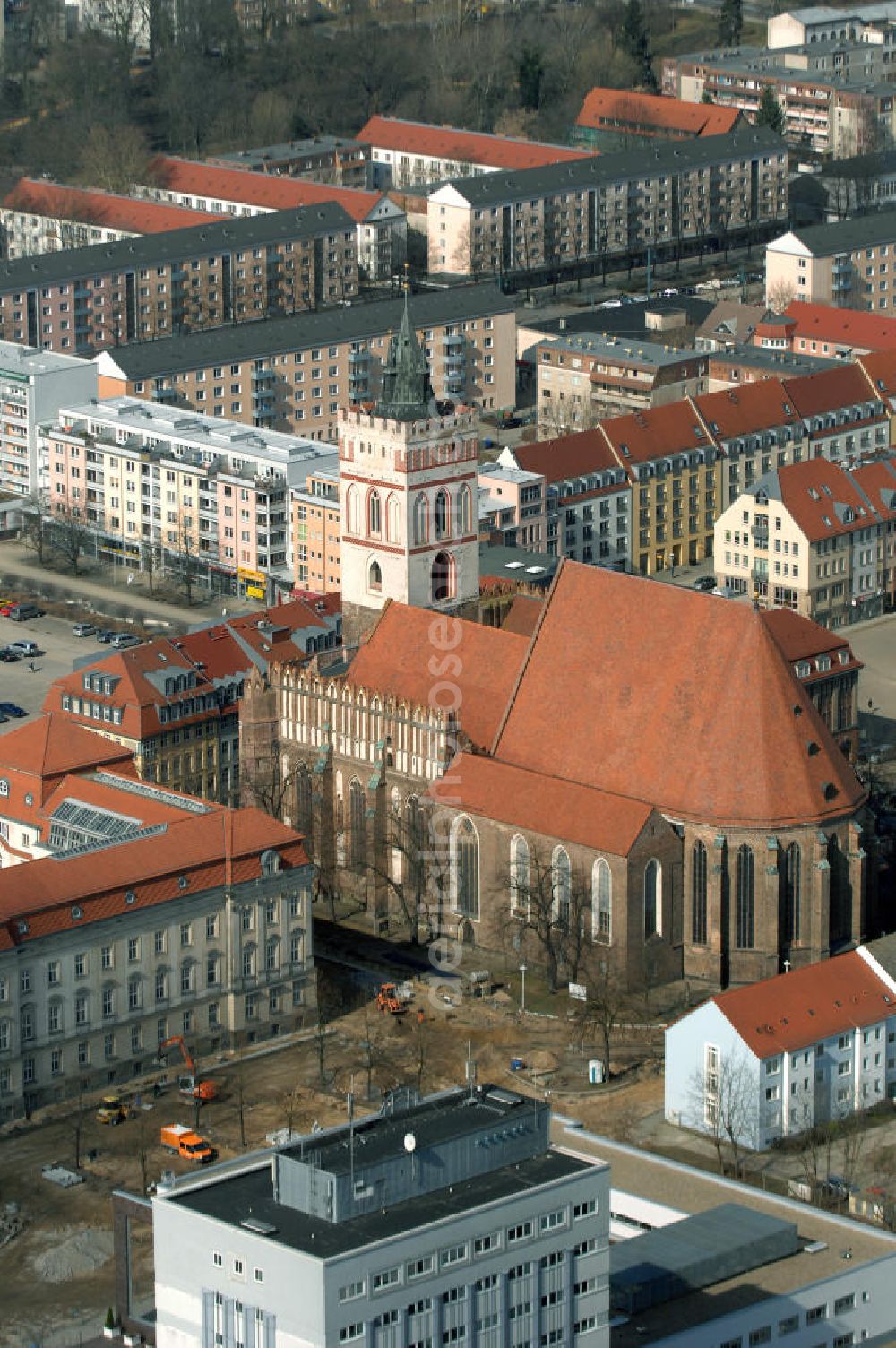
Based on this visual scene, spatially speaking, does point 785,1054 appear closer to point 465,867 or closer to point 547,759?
point 547,759

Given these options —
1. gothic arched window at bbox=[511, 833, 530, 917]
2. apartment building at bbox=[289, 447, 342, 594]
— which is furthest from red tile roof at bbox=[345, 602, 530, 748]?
apartment building at bbox=[289, 447, 342, 594]

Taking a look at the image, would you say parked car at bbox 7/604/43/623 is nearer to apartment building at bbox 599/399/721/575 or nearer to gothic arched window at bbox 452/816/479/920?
apartment building at bbox 599/399/721/575

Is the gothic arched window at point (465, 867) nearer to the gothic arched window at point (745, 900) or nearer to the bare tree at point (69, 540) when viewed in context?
the gothic arched window at point (745, 900)

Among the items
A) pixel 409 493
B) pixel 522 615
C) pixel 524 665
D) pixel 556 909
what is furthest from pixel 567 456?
pixel 556 909

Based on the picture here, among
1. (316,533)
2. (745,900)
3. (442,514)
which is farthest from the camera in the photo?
(316,533)

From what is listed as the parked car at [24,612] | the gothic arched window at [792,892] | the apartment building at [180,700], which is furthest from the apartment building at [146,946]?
the parked car at [24,612]

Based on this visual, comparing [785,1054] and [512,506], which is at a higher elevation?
[512,506]

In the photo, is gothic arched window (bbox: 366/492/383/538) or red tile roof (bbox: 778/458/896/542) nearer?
gothic arched window (bbox: 366/492/383/538)
